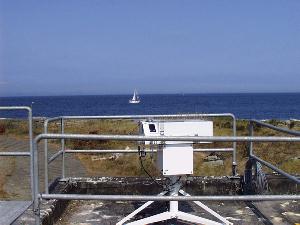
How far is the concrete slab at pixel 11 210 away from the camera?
518cm

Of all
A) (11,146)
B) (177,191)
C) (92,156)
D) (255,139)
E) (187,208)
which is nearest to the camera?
(255,139)

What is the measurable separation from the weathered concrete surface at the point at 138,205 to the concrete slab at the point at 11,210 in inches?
5.9

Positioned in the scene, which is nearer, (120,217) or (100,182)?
(120,217)

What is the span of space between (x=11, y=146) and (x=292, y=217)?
39.0ft

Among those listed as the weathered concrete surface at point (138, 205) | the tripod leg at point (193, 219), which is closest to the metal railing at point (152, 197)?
the weathered concrete surface at point (138, 205)

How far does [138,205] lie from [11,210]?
184 cm

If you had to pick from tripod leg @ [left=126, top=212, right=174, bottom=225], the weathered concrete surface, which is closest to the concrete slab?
the weathered concrete surface

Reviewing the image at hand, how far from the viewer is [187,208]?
21.8ft

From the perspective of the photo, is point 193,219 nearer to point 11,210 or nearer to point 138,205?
point 138,205

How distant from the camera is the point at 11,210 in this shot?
18.4ft

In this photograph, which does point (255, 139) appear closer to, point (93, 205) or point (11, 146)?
point (93, 205)

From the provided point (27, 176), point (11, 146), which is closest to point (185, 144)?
point (27, 176)

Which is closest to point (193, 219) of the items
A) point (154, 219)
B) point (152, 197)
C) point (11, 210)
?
point (154, 219)

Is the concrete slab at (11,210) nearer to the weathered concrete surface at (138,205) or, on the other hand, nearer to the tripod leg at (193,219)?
the weathered concrete surface at (138,205)
